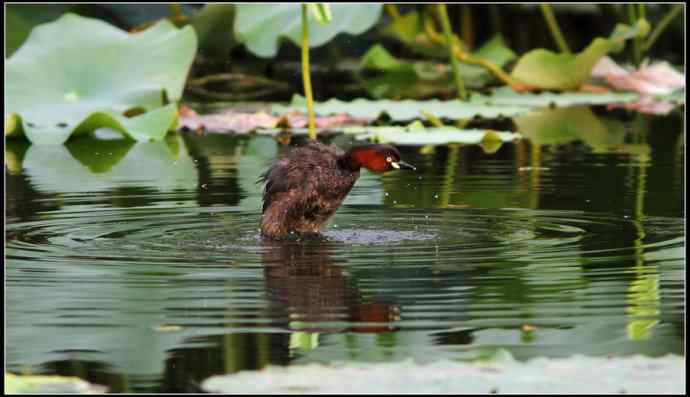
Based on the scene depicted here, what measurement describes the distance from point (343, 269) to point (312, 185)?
47.8 inches

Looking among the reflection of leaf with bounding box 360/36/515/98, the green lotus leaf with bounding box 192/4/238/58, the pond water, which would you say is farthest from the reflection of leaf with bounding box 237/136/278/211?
the reflection of leaf with bounding box 360/36/515/98

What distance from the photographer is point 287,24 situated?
13281mm

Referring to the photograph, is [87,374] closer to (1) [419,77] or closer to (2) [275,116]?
(2) [275,116]

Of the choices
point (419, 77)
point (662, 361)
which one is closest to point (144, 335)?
point (662, 361)

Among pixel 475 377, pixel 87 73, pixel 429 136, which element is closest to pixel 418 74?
pixel 87 73

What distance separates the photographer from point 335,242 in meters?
6.80

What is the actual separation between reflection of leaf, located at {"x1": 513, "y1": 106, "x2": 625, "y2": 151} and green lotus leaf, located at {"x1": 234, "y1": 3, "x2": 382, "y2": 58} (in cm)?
162

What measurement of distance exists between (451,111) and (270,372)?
29.8ft

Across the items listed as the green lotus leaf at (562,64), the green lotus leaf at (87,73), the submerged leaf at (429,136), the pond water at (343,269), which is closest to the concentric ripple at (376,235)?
the pond water at (343,269)

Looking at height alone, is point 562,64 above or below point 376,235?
above

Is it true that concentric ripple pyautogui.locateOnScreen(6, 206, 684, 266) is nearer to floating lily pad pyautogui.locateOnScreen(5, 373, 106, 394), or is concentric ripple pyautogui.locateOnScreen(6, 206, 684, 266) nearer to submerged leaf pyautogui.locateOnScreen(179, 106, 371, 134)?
floating lily pad pyautogui.locateOnScreen(5, 373, 106, 394)

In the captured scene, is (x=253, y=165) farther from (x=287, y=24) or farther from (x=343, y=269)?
(x=343, y=269)

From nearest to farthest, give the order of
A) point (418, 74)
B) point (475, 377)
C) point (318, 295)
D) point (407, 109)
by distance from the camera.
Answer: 1. point (475, 377)
2. point (318, 295)
3. point (407, 109)
4. point (418, 74)

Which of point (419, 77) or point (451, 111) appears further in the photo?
point (419, 77)
